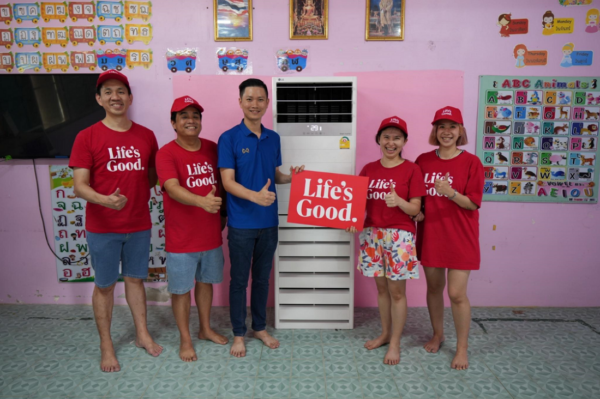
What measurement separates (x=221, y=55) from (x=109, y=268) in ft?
5.62

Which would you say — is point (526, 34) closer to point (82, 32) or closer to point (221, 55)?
point (221, 55)

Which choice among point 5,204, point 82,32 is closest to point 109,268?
point 5,204

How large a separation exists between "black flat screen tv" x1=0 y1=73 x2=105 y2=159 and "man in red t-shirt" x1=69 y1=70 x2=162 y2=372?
33.0 inches

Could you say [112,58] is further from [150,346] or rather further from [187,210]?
[150,346]

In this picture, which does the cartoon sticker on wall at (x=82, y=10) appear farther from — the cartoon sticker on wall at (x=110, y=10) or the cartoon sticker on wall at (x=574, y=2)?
the cartoon sticker on wall at (x=574, y=2)

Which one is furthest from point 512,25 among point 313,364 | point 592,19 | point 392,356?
point 313,364

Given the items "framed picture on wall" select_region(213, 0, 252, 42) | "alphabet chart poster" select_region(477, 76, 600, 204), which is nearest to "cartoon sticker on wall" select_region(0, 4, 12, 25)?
"framed picture on wall" select_region(213, 0, 252, 42)

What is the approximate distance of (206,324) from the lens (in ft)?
7.60

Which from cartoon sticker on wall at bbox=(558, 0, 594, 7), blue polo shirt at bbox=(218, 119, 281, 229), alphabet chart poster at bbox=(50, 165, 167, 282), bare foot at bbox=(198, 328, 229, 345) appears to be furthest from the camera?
alphabet chart poster at bbox=(50, 165, 167, 282)

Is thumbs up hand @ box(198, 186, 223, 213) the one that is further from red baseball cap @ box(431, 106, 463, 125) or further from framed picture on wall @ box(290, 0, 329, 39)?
framed picture on wall @ box(290, 0, 329, 39)

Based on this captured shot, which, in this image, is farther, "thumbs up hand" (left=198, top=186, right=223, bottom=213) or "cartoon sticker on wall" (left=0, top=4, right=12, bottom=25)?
"cartoon sticker on wall" (left=0, top=4, right=12, bottom=25)

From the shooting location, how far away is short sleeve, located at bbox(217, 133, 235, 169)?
2.02 meters

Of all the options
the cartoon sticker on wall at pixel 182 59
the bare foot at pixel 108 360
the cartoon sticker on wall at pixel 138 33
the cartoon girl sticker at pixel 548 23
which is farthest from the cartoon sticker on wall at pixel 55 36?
the cartoon girl sticker at pixel 548 23

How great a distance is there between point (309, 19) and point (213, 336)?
7.77 ft
